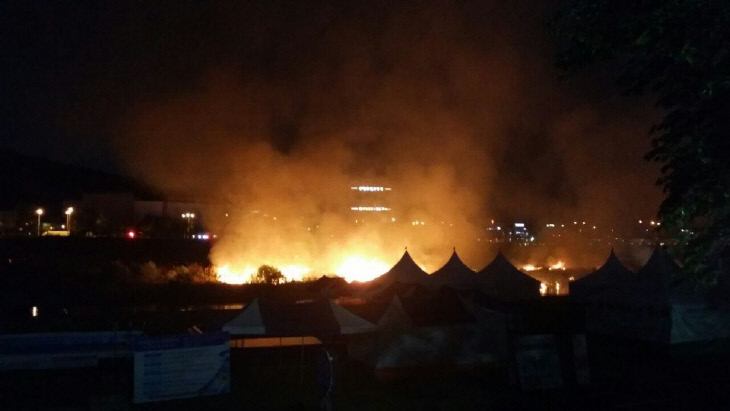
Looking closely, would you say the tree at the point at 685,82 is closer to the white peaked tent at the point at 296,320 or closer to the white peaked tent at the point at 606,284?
the white peaked tent at the point at 296,320

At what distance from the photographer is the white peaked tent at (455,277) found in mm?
24891

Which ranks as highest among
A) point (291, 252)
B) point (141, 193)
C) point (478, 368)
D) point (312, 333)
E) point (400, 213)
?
point (141, 193)

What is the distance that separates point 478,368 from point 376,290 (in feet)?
22.9

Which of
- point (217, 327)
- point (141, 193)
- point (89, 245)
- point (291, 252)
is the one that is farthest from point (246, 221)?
point (141, 193)

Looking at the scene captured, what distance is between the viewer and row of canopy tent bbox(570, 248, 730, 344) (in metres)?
17.6

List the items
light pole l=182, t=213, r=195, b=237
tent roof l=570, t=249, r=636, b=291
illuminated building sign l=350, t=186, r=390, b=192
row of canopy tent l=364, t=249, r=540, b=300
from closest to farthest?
tent roof l=570, t=249, r=636, b=291, row of canopy tent l=364, t=249, r=540, b=300, illuminated building sign l=350, t=186, r=390, b=192, light pole l=182, t=213, r=195, b=237

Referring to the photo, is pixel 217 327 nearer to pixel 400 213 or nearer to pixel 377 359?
pixel 377 359

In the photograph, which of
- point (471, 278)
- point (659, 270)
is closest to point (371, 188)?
point (471, 278)

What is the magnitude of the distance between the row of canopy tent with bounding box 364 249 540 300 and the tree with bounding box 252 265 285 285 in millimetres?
8727

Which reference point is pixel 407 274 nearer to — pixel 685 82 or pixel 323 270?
pixel 323 270

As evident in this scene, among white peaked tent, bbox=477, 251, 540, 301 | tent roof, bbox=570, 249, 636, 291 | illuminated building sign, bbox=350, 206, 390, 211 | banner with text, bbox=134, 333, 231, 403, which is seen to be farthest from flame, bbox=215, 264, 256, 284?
banner with text, bbox=134, 333, 231, 403

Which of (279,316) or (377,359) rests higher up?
(279,316)

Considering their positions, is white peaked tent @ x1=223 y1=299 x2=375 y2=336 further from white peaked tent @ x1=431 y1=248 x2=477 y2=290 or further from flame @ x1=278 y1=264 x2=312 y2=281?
flame @ x1=278 y1=264 x2=312 y2=281

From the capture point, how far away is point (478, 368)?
46.3 feet
